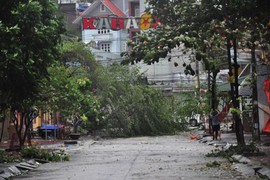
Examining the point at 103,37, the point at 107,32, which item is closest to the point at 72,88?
the point at 103,37

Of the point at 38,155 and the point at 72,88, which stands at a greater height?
the point at 72,88

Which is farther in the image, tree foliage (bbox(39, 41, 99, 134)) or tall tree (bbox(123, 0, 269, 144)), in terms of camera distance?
tree foliage (bbox(39, 41, 99, 134))

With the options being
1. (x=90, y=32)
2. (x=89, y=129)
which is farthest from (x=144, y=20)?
(x=90, y=32)

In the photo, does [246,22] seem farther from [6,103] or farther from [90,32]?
[90,32]

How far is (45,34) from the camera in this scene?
15.8 metres

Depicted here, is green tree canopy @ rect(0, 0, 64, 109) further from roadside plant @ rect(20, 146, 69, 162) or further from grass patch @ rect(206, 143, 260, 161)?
grass patch @ rect(206, 143, 260, 161)

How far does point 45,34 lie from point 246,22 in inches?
270

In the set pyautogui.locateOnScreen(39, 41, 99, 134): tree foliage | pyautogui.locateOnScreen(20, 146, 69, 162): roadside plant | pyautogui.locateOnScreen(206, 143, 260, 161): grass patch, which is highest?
pyautogui.locateOnScreen(39, 41, 99, 134): tree foliage

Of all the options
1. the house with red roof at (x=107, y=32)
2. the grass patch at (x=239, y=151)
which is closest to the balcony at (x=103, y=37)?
the house with red roof at (x=107, y=32)

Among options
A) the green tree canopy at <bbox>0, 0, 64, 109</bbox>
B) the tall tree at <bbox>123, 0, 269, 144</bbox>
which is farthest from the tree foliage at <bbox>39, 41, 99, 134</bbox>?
the tall tree at <bbox>123, 0, 269, 144</bbox>

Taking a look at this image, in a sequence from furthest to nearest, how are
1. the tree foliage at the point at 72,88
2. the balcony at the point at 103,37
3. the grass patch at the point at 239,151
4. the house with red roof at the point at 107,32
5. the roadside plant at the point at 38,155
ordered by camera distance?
the balcony at the point at 103,37, the house with red roof at the point at 107,32, the tree foliage at the point at 72,88, the roadside plant at the point at 38,155, the grass patch at the point at 239,151

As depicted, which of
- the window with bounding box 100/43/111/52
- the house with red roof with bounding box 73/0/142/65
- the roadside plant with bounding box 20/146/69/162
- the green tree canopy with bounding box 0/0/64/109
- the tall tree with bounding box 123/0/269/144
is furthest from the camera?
the window with bounding box 100/43/111/52

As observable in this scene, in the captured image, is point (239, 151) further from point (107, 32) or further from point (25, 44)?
point (107, 32)

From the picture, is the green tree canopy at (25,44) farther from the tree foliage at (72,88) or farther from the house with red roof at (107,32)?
the house with red roof at (107,32)
